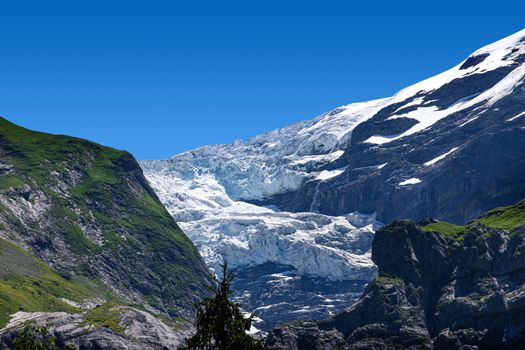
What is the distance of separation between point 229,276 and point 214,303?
2.92 meters

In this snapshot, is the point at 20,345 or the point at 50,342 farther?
the point at 50,342

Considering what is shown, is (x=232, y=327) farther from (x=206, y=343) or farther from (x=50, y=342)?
(x=50, y=342)

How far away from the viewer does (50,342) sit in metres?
83.4

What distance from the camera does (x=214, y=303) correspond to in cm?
7950

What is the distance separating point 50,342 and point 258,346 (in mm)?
19271

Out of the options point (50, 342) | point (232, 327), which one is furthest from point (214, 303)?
point (50, 342)

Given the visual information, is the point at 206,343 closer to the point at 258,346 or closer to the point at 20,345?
the point at 258,346

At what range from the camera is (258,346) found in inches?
3071

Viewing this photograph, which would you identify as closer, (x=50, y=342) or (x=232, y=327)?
(x=232, y=327)

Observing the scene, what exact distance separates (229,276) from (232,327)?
4828 millimetres

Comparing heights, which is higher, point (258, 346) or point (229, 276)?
point (229, 276)

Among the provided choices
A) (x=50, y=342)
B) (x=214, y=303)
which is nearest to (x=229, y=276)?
(x=214, y=303)

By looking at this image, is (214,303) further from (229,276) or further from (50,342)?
(50,342)

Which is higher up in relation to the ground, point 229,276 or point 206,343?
point 229,276
